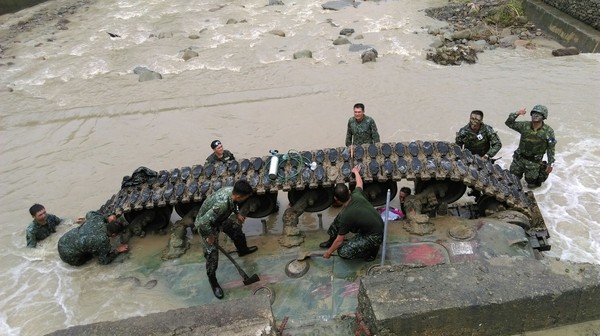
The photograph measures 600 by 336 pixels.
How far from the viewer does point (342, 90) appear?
14094 mm

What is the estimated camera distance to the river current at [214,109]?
786 centimetres

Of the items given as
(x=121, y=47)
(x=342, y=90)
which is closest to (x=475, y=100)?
(x=342, y=90)

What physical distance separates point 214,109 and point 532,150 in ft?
28.2

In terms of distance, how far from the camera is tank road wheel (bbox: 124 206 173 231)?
8.05 m

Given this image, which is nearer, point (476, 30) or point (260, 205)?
point (260, 205)

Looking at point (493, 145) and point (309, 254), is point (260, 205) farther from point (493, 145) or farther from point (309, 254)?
point (493, 145)

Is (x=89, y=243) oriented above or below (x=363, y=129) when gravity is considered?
below

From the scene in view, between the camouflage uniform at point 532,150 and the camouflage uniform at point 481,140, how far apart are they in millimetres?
561

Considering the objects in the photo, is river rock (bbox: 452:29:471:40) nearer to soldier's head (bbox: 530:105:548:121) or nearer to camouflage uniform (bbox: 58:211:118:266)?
soldier's head (bbox: 530:105:548:121)

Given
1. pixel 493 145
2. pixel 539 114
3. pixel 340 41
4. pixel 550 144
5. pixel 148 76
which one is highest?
pixel 539 114

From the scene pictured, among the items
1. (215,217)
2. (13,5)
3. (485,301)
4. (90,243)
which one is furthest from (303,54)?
(13,5)

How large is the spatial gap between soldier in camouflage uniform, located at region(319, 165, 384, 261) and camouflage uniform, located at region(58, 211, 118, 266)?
3.63 metres

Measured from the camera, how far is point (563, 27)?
16438 millimetres

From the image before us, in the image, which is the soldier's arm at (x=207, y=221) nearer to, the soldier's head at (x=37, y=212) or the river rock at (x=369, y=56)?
the soldier's head at (x=37, y=212)
